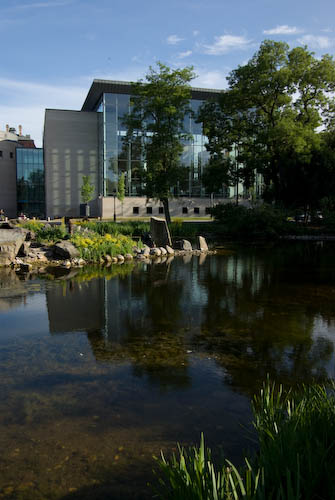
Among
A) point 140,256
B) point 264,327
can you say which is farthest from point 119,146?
point 264,327

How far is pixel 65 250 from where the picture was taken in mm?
15578

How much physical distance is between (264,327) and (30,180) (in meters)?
61.3

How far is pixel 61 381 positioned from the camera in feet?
16.3

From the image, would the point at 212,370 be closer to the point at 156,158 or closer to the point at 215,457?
the point at 215,457

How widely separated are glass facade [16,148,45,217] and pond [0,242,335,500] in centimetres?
5476

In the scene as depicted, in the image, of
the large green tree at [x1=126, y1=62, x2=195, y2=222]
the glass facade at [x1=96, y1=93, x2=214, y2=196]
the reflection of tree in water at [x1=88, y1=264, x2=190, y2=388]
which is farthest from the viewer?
the glass facade at [x1=96, y1=93, x2=214, y2=196]

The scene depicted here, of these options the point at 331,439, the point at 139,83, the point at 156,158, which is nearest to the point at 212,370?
the point at 331,439

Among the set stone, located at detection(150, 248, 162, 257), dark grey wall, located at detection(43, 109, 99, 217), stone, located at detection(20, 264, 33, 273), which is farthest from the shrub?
dark grey wall, located at detection(43, 109, 99, 217)

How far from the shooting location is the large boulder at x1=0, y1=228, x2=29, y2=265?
49.0ft

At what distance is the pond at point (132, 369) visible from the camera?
3.46 m

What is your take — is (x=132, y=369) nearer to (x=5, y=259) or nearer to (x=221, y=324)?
(x=221, y=324)

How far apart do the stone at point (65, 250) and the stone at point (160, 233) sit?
5108 mm

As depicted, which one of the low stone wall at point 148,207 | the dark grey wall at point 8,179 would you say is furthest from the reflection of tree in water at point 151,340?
the dark grey wall at point 8,179

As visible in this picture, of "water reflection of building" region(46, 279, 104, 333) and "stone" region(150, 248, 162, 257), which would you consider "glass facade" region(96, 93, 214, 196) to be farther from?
"water reflection of building" region(46, 279, 104, 333)
